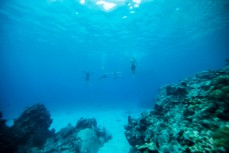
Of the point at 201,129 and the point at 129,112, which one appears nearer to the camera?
the point at 201,129

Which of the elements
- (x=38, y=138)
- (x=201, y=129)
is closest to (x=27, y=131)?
(x=38, y=138)

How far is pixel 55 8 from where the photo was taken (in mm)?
18672

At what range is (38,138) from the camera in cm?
898

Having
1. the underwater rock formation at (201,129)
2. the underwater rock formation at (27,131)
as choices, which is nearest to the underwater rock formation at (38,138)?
the underwater rock formation at (27,131)

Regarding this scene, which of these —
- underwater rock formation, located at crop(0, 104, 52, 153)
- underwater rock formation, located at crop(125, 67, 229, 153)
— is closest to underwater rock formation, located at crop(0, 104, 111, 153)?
underwater rock formation, located at crop(0, 104, 52, 153)

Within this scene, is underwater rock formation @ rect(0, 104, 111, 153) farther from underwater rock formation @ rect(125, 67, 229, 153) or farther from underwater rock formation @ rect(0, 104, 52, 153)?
underwater rock formation @ rect(125, 67, 229, 153)

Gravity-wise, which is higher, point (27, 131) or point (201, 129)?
point (201, 129)

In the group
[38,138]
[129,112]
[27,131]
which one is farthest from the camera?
[129,112]

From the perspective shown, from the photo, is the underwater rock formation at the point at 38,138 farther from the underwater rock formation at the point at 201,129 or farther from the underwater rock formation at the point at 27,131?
the underwater rock formation at the point at 201,129

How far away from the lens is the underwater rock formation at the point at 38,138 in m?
7.61

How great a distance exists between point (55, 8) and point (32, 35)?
1553 centimetres

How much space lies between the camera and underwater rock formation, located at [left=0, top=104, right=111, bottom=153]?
7609mm

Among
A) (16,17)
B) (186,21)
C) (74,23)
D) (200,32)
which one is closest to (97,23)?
(74,23)

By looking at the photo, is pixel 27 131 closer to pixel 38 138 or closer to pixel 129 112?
pixel 38 138
